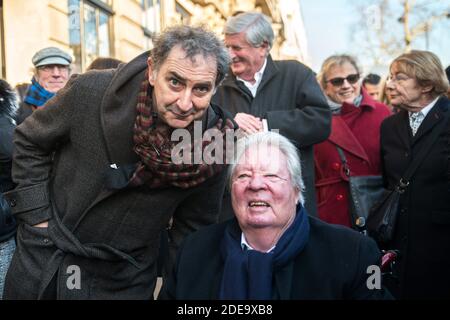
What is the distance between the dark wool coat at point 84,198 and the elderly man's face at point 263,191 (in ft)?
0.71

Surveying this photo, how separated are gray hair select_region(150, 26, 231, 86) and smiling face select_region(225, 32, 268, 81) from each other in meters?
1.12

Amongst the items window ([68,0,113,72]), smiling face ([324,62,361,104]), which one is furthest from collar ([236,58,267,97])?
window ([68,0,113,72])

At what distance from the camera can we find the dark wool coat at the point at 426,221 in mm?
A: 3818

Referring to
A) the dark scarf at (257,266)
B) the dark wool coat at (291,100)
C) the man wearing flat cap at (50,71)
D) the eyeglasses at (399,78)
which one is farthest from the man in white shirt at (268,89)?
the man wearing flat cap at (50,71)

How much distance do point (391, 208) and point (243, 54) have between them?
Result: 131 centimetres

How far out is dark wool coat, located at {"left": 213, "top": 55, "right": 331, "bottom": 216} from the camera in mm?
3709

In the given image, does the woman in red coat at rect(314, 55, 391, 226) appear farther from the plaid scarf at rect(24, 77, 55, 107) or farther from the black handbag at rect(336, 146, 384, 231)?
the plaid scarf at rect(24, 77, 55, 107)

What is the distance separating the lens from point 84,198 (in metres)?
2.71

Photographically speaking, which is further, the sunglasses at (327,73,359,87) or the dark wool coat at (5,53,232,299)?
the sunglasses at (327,73,359,87)

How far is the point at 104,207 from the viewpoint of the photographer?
8.87 feet

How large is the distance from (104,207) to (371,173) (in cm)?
232

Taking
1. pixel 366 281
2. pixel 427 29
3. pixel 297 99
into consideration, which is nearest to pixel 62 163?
pixel 366 281

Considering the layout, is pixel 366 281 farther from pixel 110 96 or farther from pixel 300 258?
pixel 110 96
